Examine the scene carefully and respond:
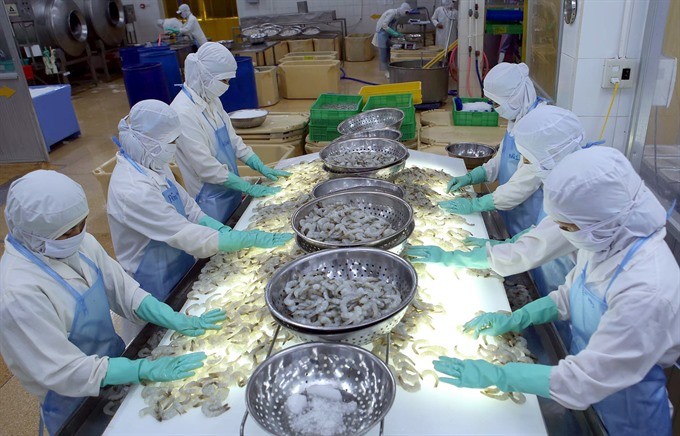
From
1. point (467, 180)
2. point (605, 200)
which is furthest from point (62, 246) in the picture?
point (467, 180)

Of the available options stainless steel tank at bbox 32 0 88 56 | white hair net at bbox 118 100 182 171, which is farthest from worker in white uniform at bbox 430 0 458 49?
stainless steel tank at bbox 32 0 88 56

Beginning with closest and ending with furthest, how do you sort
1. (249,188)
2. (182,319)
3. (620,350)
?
1. (620,350)
2. (182,319)
3. (249,188)

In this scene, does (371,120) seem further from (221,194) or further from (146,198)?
(146,198)

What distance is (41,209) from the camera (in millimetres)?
1733

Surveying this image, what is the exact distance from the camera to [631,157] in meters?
3.51

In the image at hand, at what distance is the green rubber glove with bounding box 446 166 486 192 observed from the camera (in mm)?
3314

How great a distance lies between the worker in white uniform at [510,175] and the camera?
2.92 metres

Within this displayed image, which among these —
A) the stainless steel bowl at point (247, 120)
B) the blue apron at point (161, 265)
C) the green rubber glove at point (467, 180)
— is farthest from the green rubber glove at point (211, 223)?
the stainless steel bowl at point (247, 120)

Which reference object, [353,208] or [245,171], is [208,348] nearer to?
[353,208]

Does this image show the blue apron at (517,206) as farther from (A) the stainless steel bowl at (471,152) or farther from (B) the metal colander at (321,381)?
(B) the metal colander at (321,381)

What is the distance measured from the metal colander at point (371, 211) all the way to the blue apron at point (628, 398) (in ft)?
2.65

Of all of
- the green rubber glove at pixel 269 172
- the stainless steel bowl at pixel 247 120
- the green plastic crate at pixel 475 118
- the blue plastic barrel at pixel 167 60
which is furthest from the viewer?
the blue plastic barrel at pixel 167 60

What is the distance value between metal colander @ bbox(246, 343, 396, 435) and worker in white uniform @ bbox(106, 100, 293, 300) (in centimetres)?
103

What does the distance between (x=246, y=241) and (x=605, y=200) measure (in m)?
1.75
